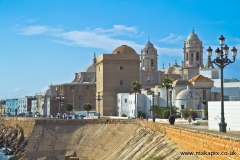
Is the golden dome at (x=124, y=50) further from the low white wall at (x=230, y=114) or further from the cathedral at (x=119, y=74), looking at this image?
the low white wall at (x=230, y=114)

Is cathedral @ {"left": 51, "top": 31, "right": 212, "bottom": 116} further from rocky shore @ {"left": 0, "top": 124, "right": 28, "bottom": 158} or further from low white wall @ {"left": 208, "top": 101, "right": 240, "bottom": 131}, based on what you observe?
low white wall @ {"left": 208, "top": 101, "right": 240, "bottom": 131}

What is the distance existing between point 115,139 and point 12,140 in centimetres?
2644

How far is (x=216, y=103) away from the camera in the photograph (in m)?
26.0

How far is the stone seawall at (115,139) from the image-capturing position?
17203 mm

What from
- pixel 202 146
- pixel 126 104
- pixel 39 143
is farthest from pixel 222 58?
pixel 126 104

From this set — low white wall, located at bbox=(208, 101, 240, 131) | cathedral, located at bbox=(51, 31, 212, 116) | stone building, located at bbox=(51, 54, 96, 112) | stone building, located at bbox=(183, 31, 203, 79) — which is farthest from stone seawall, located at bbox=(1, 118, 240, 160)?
stone building, located at bbox=(183, 31, 203, 79)

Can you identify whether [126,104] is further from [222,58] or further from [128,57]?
[222,58]

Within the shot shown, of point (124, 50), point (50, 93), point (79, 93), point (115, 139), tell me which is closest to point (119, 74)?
point (124, 50)

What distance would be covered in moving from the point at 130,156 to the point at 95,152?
13.3 metres

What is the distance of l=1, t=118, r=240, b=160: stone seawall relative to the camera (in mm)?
17203

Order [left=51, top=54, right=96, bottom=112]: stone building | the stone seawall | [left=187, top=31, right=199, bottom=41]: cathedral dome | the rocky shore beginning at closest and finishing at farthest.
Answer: the stone seawall → the rocky shore → [left=51, top=54, right=96, bottom=112]: stone building → [left=187, top=31, right=199, bottom=41]: cathedral dome

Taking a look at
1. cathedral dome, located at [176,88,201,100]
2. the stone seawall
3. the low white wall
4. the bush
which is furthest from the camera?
cathedral dome, located at [176,88,201,100]

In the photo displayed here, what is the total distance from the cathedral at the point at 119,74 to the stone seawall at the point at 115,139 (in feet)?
43.9

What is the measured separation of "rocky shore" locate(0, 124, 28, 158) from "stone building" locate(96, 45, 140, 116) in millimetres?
14200
